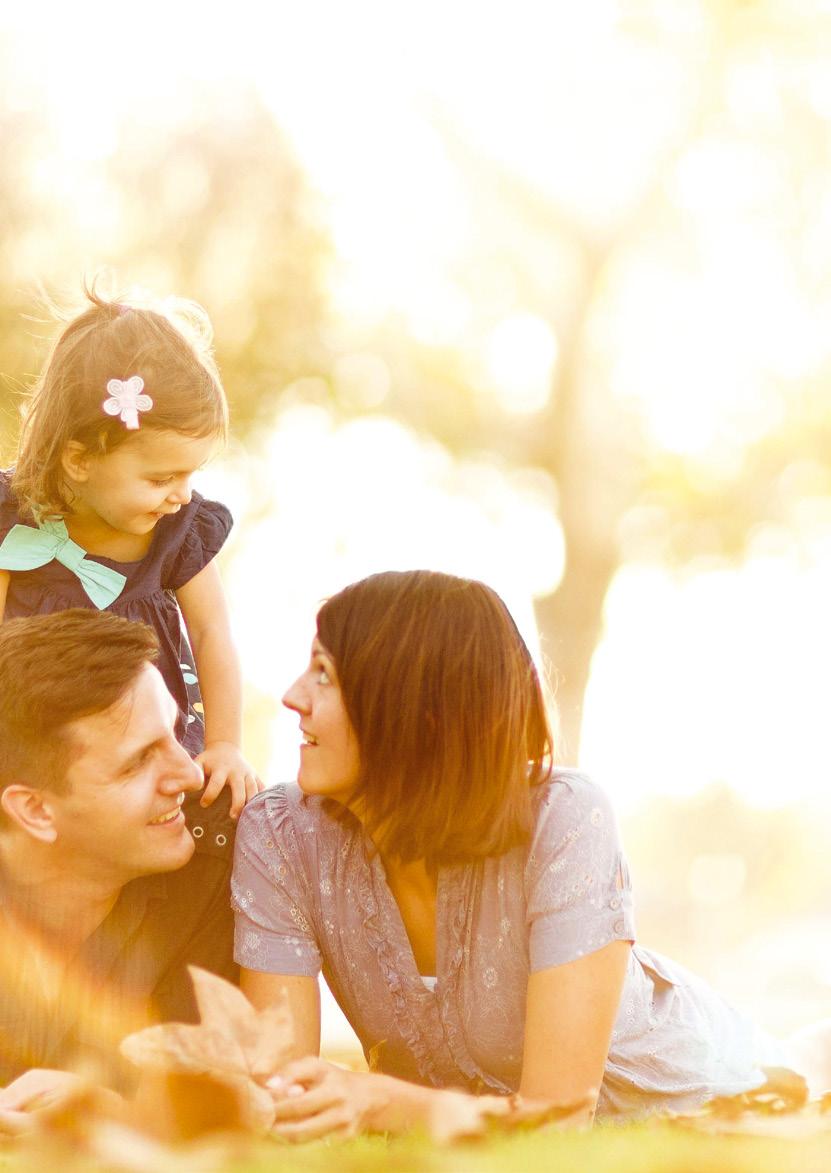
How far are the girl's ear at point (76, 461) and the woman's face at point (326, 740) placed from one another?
1.19 m

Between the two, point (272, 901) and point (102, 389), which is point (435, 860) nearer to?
point (272, 901)

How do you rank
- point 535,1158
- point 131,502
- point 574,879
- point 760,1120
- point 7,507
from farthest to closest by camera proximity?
point 7,507, point 131,502, point 574,879, point 760,1120, point 535,1158

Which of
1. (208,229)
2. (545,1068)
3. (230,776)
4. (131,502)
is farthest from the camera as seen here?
(208,229)

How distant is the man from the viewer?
2.88 meters

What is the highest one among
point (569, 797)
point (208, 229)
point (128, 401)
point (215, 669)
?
point (208, 229)

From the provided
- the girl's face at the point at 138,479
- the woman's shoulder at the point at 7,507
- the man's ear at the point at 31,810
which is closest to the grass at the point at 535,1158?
the man's ear at the point at 31,810

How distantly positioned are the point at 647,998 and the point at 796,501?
7.90 metres

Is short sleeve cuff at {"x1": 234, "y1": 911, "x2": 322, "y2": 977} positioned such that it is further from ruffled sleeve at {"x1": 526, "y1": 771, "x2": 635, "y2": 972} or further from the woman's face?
ruffled sleeve at {"x1": 526, "y1": 771, "x2": 635, "y2": 972}

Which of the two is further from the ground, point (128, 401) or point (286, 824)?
point (128, 401)

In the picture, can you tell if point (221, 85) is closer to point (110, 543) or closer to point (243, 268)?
point (243, 268)

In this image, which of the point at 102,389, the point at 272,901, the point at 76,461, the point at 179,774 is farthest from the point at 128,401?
→ the point at 272,901

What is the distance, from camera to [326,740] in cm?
285

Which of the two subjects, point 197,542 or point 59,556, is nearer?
point 59,556

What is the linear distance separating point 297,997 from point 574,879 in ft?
1.99
